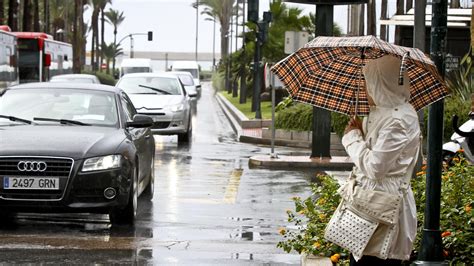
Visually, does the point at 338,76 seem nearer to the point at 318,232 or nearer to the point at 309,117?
the point at 318,232

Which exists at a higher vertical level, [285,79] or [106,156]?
[285,79]

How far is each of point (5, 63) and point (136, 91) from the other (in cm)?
1133

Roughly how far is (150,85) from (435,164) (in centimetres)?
1929

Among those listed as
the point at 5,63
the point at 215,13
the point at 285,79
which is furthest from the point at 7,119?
the point at 215,13

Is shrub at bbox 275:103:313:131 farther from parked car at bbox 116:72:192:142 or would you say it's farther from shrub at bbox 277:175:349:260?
shrub at bbox 277:175:349:260

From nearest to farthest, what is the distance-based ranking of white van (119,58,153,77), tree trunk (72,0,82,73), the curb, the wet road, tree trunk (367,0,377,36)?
1. the wet road
2. the curb
3. tree trunk (367,0,377,36)
4. white van (119,58,153,77)
5. tree trunk (72,0,82,73)

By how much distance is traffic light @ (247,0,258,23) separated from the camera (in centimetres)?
3297

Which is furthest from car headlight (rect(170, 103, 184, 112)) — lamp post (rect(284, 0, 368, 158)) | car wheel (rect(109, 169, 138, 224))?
car wheel (rect(109, 169, 138, 224))

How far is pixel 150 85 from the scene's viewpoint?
26891 millimetres

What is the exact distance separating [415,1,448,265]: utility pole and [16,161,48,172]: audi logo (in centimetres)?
454

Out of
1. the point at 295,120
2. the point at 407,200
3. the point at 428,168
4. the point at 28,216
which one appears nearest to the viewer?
the point at 407,200

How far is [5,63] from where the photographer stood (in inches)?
1442

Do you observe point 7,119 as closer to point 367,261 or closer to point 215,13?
point 367,261

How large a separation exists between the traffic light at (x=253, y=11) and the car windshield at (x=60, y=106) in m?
19.7
